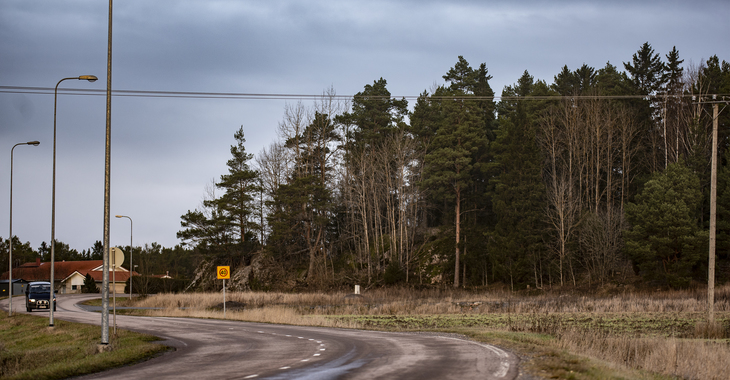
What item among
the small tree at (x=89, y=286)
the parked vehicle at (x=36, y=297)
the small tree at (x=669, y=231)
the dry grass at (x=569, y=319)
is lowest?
the small tree at (x=89, y=286)

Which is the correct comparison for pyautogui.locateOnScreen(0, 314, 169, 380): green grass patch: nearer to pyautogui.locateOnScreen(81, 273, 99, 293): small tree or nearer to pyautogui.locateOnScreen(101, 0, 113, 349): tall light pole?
pyautogui.locateOnScreen(101, 0, 113, 349): tall light pole

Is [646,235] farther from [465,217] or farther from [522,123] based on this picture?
[465,217]

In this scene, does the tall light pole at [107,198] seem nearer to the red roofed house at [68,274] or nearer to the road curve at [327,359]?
the road curve at [327,359]

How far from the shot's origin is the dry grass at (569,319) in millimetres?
15398

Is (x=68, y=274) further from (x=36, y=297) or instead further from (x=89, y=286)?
(x=36, y=297)

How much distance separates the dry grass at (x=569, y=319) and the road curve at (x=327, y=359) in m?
2.07

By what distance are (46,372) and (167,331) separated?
13518 mm

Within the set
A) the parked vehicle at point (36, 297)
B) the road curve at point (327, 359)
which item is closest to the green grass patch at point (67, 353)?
the road curve at point (327, 359)

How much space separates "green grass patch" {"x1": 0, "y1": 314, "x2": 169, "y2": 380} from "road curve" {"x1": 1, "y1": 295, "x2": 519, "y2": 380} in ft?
2.21

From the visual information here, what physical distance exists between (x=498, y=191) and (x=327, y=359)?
155 ft

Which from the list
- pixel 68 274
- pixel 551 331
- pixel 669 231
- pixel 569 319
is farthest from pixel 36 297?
pixel 68 274

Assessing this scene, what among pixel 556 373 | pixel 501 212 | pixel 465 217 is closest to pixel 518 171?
pixel 501 212

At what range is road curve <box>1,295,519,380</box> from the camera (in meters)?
12.0

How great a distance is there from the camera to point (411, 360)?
13.9m
